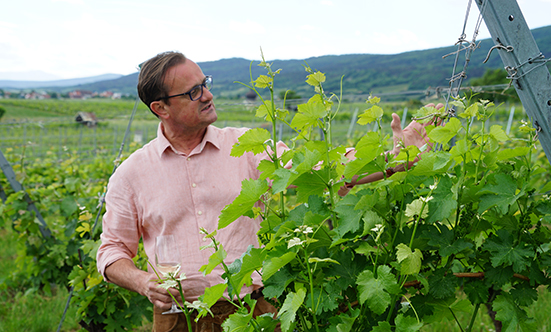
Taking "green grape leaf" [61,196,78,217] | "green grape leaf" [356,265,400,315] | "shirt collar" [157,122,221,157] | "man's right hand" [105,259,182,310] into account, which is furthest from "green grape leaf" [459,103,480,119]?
"green grape leaf" [61,196,78,217]

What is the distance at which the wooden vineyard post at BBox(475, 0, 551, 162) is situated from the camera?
3.54 ft

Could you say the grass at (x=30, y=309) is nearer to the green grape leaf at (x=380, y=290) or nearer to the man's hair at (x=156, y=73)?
the man's hair at (x=156, y=73)

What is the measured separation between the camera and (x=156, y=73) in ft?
6.54

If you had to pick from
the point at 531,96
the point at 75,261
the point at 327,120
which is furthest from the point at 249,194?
the point at 75,261

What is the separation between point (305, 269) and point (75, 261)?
3.56 m

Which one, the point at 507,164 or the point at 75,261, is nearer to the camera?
the point at 507,164

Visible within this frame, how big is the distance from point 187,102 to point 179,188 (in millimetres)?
394

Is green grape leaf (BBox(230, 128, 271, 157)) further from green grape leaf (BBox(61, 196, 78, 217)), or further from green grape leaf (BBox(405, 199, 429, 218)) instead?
green grape leaf (BBox(61, 196, 78, 217))

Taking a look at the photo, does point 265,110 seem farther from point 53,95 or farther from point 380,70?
point 53,95

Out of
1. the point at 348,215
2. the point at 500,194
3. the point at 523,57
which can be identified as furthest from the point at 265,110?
the point at 523,57

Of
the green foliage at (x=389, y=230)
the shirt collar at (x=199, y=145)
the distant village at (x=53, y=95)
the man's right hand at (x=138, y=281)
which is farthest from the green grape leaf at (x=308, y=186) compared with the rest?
the distant village at (x=53, y=95)

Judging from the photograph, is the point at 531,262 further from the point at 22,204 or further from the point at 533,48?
the point at 22,204

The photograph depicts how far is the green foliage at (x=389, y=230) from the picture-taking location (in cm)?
85

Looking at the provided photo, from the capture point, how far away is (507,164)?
41.0 inches
